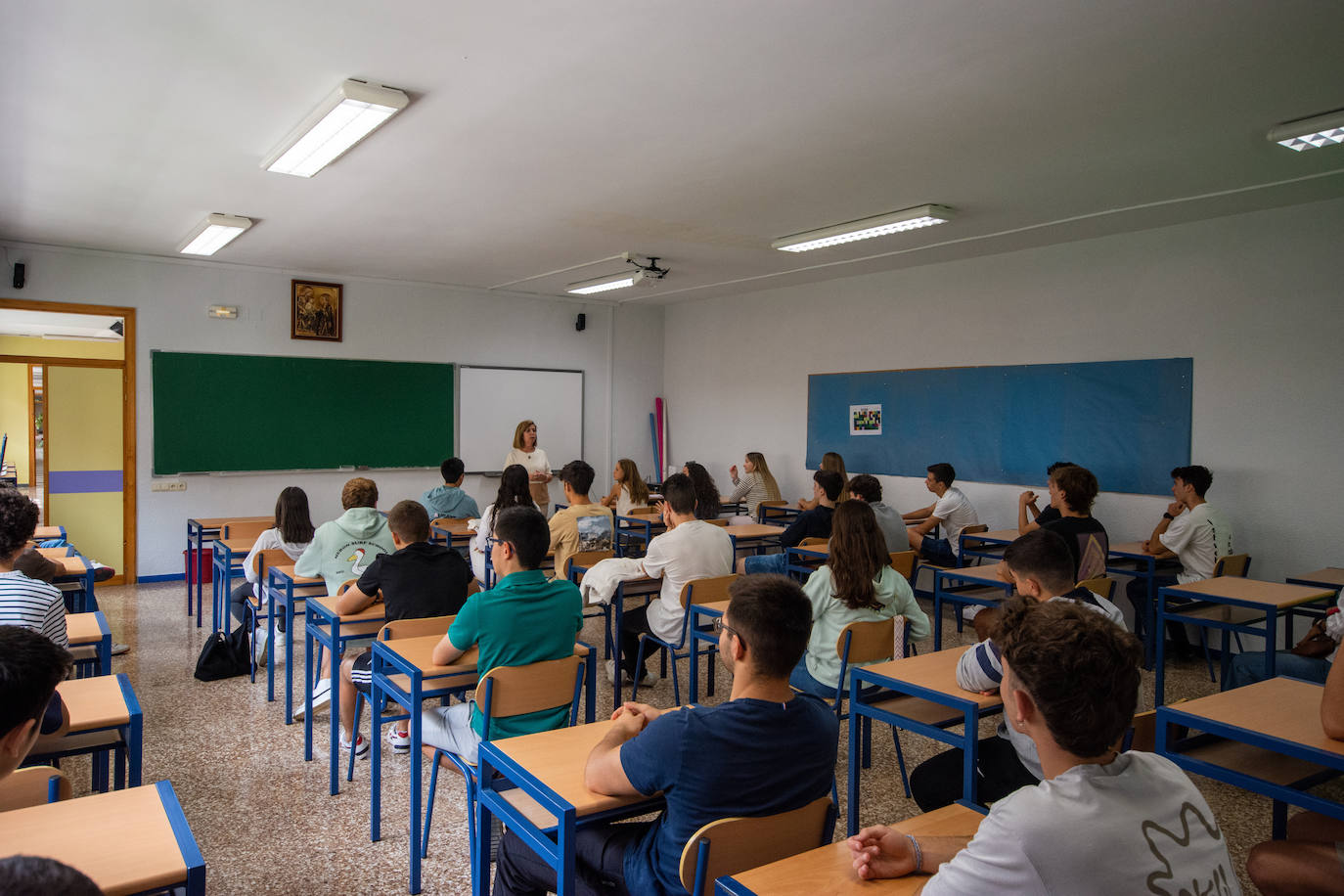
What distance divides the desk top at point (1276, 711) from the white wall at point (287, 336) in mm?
7776

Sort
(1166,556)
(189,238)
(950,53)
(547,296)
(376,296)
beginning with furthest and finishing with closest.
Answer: (547,296) → (376,296) → (189,238) → (1166,556) → (950,53)

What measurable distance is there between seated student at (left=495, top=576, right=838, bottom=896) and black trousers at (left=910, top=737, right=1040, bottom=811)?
3.19ft

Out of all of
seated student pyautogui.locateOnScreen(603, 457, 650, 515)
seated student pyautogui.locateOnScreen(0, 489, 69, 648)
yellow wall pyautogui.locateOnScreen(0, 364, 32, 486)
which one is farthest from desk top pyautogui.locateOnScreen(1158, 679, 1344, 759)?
yellow wall pyautogui.locateOnScreen(0, 364, 32, 486)

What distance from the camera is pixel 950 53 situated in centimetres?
315

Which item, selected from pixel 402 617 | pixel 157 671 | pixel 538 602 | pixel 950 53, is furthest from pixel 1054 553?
pixel 157 671

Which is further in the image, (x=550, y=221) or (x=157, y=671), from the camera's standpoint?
(x=550, y=221)

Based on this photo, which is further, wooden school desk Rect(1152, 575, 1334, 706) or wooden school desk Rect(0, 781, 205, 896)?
wooden school desk Rect(1152, 575, 1334, 706)

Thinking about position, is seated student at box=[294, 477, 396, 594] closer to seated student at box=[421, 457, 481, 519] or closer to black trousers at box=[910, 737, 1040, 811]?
seated student at box=[421, 457, 481, 519]

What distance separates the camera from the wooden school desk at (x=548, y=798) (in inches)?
67.7

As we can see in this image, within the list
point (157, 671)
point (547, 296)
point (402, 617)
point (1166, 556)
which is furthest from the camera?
point (547, 296)

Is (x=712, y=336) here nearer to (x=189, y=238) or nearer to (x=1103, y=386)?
(x=1103, y=386)

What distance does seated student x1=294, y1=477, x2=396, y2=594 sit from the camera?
393 cm

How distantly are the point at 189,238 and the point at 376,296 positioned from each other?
6.93 ft

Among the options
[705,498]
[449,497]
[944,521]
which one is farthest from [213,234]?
[944,521]
